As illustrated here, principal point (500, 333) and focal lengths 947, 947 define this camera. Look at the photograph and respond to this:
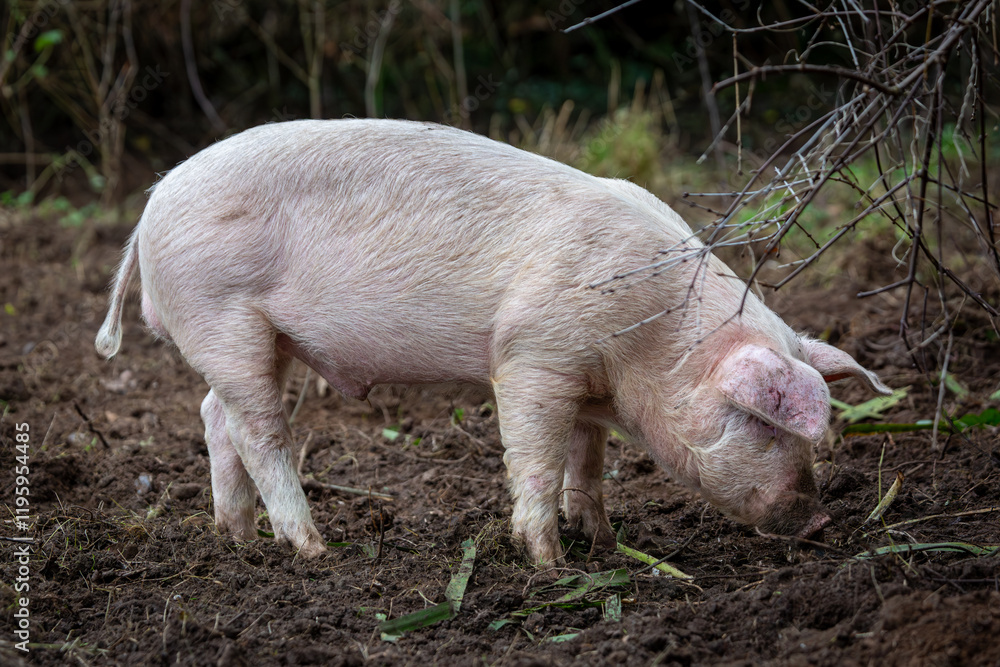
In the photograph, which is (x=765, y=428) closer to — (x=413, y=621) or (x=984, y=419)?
(x=413, y=621)

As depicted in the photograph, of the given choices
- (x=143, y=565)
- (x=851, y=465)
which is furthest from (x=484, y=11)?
(x=143, y=565)

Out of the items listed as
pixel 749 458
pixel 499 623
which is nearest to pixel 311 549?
pixel 499 623

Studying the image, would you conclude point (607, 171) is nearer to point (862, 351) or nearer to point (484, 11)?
point (862, 351)

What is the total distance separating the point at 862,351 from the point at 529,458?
9.19 ft

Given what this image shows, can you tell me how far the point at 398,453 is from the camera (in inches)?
195

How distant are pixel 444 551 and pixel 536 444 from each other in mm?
602

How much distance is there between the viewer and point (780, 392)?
3068 mm

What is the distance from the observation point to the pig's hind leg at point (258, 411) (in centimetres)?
367

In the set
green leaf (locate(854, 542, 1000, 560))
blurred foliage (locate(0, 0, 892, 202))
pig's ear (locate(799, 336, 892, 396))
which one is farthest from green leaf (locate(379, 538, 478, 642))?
blurred foliage (locate(0, 0, 892, 202))

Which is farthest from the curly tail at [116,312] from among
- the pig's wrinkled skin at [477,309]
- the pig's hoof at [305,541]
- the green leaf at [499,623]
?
the green leaf at [499,623]

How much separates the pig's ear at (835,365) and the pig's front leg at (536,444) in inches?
36.4

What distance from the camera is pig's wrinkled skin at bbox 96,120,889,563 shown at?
3.36m

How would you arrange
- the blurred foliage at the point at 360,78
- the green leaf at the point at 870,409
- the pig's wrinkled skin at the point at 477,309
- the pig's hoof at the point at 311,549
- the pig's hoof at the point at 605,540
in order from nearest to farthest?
the pig's wrinkled skin at the point at 477,309, the pig's hoof at the point at 311,549, the pig's hoof at the point at 605,540, the green leaf at the point at 870,409, the blurred foliage at the point at 360,78

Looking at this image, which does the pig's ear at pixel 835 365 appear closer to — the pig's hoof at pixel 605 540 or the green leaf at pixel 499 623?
the pig's hoof at pixel 605 540
